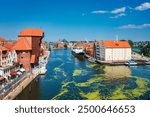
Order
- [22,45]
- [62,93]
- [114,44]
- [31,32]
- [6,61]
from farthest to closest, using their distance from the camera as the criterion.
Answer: [114,44] → [31,32] → [22,45] → [6,61] → [62,93]

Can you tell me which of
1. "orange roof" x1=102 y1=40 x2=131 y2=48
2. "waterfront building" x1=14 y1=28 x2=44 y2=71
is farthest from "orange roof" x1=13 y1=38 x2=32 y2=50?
"orange roof" x1=102 y1=40 x2=131 y2=48

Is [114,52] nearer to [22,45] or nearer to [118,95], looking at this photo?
[22,45]

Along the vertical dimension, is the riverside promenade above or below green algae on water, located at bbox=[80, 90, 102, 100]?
above

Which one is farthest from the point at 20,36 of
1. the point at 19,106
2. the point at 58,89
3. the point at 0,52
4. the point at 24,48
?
the point at 19,106

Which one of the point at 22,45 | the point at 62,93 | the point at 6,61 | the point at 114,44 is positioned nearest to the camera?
the point at 62,93

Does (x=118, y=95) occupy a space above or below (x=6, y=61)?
below

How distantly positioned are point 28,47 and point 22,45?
185mm

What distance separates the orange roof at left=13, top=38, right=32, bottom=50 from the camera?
309 inches

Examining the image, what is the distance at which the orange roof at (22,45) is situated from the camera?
7.85 m

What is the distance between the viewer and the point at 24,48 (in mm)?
7855

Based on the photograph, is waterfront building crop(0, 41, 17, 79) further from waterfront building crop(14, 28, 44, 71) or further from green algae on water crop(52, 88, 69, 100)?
green algae on water crop(52, 88, 69, 100)

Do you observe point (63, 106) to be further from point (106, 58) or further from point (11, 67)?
point (106, 58)

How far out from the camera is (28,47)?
7.98 m

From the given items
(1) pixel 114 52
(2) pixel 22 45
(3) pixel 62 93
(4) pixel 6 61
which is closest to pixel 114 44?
(1) pixel 114 52
